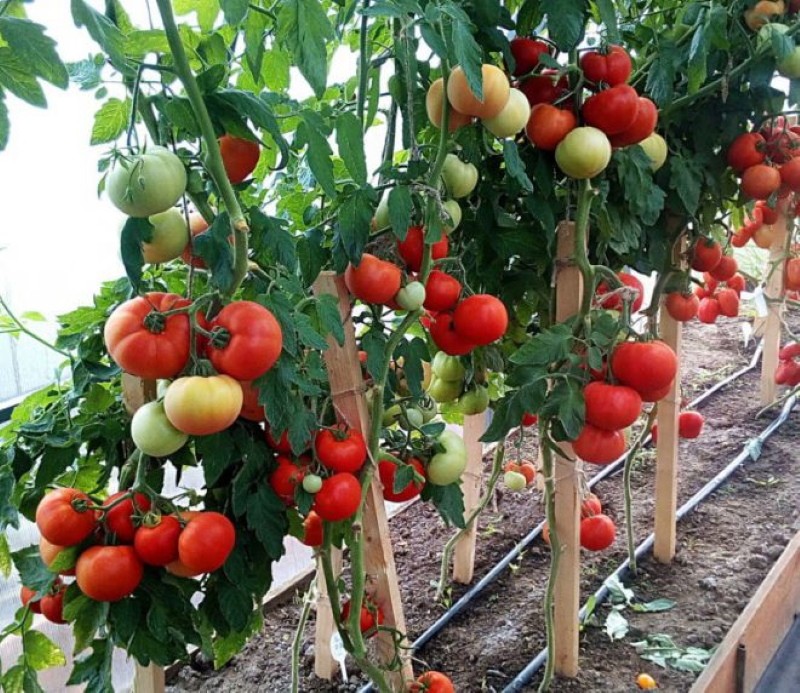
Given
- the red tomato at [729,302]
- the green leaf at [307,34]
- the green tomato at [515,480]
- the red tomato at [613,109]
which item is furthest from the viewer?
the red tomato at [729,302]

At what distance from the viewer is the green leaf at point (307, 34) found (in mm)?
646

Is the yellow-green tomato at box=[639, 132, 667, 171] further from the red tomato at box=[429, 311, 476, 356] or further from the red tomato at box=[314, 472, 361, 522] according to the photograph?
the red tomato at box=[314, 472, 361, 522]

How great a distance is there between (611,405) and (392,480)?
327mm

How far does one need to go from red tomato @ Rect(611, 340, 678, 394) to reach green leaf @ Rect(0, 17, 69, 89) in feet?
2.55

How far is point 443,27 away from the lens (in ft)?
2.56

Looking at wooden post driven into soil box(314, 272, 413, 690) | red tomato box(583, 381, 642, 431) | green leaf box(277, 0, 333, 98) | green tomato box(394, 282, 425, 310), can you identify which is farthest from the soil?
green leaf box(277, 0, 333, 98)

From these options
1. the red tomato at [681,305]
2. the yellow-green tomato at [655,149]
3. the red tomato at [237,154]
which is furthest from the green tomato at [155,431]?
the red tomato at [681,305]

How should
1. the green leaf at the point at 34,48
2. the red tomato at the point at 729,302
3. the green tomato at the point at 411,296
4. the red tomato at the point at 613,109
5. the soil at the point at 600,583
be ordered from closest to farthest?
the green leaf at the point at 34,48 → the green tomato at the point at 411,296 → the red tomato at the point at 613,109 → the soil at the point at 600,583 → the red tomato at the point at 729,302

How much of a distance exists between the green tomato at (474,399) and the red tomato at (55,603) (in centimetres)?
72

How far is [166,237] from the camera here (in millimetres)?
700

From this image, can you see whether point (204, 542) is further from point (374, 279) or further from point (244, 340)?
point (374, 279)

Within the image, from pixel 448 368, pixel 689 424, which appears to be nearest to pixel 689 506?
pixel 689 424

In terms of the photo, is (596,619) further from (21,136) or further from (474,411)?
(21,136)

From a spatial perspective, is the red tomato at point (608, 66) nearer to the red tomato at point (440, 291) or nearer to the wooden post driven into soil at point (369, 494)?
the red tomato at point (440, 291)
